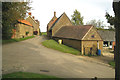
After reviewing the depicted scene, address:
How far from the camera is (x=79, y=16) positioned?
189ft

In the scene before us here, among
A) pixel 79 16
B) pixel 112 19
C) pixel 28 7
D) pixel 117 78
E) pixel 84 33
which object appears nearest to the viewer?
pixel 112 19

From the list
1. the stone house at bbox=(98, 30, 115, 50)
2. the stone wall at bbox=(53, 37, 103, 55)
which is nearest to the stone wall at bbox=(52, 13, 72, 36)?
the stone wall at bbox=(53, 37, 103, 55)

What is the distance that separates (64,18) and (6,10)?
25.2 m

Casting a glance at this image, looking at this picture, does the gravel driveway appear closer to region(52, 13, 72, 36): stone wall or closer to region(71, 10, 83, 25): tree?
region(52, 13, 72, 36): stone wall

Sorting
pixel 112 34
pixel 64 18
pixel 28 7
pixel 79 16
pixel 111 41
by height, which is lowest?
pixel 111 41

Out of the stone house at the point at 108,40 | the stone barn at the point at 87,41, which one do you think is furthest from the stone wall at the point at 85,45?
the stone house at the point at 108,40

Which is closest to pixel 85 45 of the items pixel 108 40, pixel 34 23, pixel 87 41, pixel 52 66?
pixel 87 41

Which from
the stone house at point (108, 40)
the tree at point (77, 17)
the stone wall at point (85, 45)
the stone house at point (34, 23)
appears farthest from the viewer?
the tree at point (77, 17)

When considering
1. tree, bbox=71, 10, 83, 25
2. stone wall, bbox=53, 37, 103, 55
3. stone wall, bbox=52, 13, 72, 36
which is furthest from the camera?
tree, bbox=71, 10, 83, 25

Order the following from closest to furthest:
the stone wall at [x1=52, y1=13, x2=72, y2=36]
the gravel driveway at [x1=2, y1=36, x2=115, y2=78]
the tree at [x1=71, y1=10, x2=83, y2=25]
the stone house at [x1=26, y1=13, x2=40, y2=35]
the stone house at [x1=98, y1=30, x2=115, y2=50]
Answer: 1. the gravel driveway at [x1=2, y1=36, x2=115, y2=78]
2. the stone wall at [x1=52, y1=13, x2=72, y2=36]
3. the stone house at [x1=98, y1=30, x2=115, y2=50]
4. the stone house at [x1=26, y1=13, x2=40, y2=35]
5. the tree at [x1=71, y1=10, x2=83, y2=25]

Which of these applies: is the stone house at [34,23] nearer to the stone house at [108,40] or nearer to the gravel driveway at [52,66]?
the stone house at [108,40]

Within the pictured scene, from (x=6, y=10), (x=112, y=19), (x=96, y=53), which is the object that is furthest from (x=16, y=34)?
(x=112, y=19)

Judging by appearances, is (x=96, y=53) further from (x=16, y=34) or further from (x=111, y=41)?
(x=16, y=34)

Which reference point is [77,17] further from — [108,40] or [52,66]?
[52,66]
